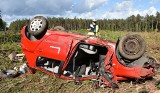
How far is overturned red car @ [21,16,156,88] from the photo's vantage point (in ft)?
25.0

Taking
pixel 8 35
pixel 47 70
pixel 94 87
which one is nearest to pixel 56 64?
pixel 47 70

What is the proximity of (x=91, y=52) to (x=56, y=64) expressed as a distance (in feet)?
3.77

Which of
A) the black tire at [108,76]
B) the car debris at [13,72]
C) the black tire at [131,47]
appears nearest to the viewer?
the black tire at [108,76]

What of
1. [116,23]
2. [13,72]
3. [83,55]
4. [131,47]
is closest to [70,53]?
[83,55]

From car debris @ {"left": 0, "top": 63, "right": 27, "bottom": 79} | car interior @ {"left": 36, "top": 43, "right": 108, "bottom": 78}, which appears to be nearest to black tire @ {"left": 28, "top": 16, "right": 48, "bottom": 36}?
car interior @ {"left": 36, "top": 43, "right": 108, "bottom": 78}

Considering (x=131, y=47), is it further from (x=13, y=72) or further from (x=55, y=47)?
(x=13, y=72)

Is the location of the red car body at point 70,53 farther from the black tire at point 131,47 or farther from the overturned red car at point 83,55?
the black tire at point 131,47

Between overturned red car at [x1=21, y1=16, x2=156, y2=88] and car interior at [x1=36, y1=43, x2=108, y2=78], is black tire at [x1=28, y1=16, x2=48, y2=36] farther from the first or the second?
car interior at [x1=36, y1=43, x2=108, y2=78]

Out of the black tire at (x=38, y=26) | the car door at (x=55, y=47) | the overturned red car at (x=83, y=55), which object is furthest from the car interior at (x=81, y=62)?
the black tire at (x=38, y=26)

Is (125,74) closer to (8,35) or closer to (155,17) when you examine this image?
(8,35)

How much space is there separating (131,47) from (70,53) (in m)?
1.62

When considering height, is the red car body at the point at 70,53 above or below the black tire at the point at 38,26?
below

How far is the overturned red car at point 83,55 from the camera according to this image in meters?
7.63

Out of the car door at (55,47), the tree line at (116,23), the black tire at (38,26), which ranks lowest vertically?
the tree line at (116,23)
